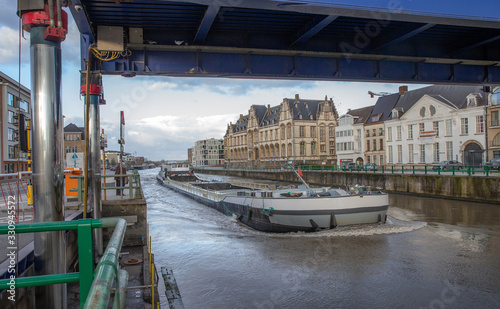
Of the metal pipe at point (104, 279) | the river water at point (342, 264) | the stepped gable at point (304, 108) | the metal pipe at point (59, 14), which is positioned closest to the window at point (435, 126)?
the river water at point (342, 264)

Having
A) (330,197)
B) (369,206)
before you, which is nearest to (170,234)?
(330,197)

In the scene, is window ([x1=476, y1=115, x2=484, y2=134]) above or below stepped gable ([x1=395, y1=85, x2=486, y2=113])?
below

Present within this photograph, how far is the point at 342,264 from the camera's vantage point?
1091cm

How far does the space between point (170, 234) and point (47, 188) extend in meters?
12.7

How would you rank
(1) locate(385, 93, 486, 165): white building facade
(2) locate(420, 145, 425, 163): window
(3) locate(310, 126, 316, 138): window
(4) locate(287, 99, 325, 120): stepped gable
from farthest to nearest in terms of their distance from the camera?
1. (4) locate(287, 99, 325, 120): stepped gable
2. (3) locate(310, 126, 316, 138): window
3. (2) locate(420, 145, 425, 163): window
4. (1) locate(385, 93, 486, 165): white building facade

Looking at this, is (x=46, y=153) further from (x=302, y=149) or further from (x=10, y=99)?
(x=302, y=149)

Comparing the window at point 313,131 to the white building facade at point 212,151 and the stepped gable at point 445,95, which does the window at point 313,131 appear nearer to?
the stepped gable at point 445,95

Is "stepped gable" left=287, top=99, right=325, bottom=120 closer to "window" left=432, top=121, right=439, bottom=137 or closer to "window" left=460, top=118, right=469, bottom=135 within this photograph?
"window" left=432, top=121, right=439, bottom=137

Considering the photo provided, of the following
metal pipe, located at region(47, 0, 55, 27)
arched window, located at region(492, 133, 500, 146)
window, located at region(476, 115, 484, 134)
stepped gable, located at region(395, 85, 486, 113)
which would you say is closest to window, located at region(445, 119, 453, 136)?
stepped gable, located at region(395, 85, 486, 113)

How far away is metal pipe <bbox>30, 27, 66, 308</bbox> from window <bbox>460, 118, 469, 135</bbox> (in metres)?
47.0

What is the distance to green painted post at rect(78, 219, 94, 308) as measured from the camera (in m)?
2.46

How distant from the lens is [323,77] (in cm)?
1318

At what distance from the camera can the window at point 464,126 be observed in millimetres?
42094

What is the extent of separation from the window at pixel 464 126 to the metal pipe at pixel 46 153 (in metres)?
47.0
